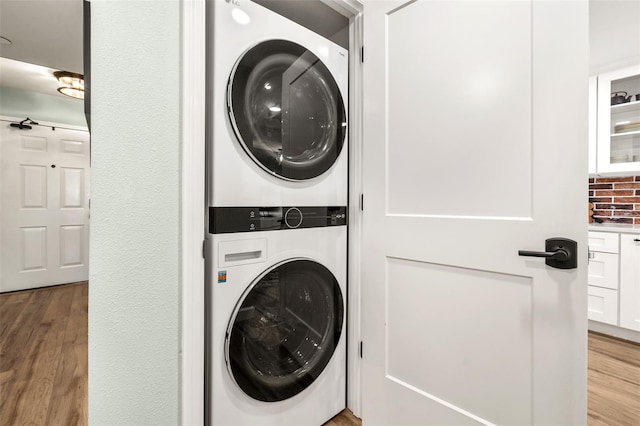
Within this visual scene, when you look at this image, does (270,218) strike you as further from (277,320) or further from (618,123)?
(618,123)

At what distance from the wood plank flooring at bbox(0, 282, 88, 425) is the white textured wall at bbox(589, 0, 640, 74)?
12.7 feet

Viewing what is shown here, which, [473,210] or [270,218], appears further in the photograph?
[270,218]

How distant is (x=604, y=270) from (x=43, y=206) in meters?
5.90

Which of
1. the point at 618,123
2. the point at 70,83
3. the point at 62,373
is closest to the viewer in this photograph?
the point at 62,373

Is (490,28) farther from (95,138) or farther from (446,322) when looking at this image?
(95,138)

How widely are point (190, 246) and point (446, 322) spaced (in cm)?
96

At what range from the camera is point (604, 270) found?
2375mm

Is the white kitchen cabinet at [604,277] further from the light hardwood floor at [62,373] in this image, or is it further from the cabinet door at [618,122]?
the cabinet door at [618,122]

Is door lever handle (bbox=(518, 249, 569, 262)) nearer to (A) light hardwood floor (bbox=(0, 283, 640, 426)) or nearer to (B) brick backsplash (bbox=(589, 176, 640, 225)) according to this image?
(A) light hardwood floor (bbox=(0, 283, 640, 426))

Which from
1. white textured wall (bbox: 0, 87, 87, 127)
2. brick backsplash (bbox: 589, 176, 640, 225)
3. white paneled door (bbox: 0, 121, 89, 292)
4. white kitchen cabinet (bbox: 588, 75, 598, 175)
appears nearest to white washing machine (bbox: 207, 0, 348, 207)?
white kitchen cabinet (bbox: 588, 75, 598, 175)

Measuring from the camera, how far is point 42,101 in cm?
371

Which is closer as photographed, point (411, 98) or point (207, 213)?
point (207, 213)

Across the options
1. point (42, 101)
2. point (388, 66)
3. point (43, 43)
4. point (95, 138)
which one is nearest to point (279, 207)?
point (95, 138)

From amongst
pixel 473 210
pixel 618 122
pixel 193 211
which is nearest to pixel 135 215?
pixel 193 211
